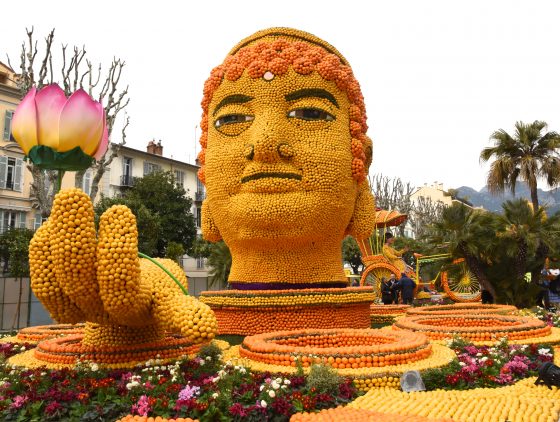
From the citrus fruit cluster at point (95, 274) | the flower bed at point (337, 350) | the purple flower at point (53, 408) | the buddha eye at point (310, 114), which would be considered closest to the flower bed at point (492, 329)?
the flower bed at point (337, 350)

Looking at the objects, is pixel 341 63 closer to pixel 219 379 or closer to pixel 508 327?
pixel 508 327

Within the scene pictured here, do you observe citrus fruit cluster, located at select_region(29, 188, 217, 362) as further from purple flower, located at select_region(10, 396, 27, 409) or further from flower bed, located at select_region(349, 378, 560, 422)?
flower bed, located at select_region(349, 378, 560, 422)

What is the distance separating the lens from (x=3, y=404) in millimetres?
5305

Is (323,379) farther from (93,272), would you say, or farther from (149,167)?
(149,167)

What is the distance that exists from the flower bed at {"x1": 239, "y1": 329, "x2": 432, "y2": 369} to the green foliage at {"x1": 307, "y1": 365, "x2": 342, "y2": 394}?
20.4 inches

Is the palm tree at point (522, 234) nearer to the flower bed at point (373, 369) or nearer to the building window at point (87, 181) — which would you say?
the flower bed at point (373, 369)

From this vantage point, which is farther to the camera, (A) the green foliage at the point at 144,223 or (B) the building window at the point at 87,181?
(B) the building window at the point at 87,181

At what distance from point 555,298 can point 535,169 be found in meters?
5.78

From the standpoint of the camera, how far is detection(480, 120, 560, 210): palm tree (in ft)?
72.3


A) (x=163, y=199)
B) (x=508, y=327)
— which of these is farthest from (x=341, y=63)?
(x=163, y=199)

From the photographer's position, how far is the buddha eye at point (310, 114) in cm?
959

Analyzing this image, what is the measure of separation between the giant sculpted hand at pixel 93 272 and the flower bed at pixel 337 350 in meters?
1.23

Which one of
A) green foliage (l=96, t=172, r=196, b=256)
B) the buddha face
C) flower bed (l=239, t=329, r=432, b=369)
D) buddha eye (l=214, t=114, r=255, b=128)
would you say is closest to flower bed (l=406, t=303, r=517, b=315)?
the buddha face

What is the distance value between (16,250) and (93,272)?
17816mm
